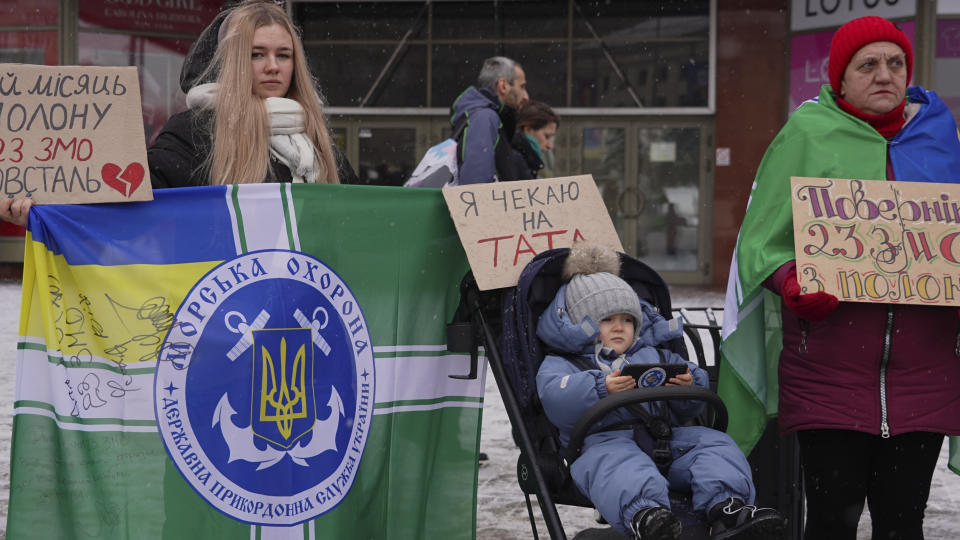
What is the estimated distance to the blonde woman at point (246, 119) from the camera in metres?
3.37

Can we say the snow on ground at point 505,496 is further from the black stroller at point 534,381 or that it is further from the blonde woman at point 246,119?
the blonde woman at point 246,119

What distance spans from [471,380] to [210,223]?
112 cm

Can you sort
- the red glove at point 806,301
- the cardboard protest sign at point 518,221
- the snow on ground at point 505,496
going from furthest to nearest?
the snow on ground at point 505,496 < the cardboard protest sign at point 518,221 < the red glove at point 806,301

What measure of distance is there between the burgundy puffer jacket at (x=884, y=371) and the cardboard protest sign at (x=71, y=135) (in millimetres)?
2123

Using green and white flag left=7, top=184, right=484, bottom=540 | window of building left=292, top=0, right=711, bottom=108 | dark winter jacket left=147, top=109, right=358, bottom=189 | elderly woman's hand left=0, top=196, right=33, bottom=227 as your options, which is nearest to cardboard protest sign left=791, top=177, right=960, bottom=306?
green and white flag left=7, top=184, right=484, bottom=540

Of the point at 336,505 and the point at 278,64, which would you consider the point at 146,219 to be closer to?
the point at 278,64

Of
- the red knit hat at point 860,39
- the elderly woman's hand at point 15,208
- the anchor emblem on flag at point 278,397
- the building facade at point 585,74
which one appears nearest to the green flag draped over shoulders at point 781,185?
the red knit hat at point 860,39

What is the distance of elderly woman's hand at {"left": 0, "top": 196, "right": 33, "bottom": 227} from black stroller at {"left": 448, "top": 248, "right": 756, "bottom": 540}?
4.54 feet

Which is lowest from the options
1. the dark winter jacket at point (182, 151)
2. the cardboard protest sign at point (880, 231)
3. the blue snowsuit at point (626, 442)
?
the blue snowsuit at point (626, 442)

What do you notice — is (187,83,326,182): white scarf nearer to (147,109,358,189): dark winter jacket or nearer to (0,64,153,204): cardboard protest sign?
(147,109,358,189): dark winter jacket

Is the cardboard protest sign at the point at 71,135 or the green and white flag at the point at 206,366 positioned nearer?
the cardboard protest sign at the point at 71,135

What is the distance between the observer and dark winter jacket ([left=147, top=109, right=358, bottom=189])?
11.0 feet

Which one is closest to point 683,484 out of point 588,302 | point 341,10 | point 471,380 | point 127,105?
point 588,302

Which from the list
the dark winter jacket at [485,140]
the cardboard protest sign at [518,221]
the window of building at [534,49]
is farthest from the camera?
the window of building at [534,49]
